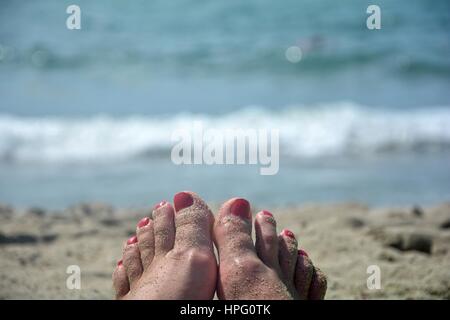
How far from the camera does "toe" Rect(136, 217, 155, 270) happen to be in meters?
1.99

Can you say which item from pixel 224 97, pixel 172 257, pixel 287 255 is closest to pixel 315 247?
pixel 287 255

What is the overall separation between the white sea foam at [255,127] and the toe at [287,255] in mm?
3780

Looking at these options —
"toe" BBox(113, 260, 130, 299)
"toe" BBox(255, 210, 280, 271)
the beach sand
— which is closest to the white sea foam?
the beach sand

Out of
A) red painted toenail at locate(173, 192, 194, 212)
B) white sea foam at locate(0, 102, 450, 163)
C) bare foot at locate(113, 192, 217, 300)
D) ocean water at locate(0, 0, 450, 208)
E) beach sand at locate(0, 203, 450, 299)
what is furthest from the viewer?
white sea foam at locate(0, 102, 450, 163)

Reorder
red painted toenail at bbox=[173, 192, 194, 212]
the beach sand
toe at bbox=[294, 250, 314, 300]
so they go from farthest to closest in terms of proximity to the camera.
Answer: the beach sand < red painted toenail at bbox=[173, 192, 194, 212] < toe at bbox=[294, 250, 314, 300]

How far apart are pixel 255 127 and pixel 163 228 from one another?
15.5ft

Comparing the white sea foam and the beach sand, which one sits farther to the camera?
the white sea foam

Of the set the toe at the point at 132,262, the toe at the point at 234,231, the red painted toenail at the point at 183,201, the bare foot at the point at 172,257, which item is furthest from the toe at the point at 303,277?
the toe at the point at 132,262

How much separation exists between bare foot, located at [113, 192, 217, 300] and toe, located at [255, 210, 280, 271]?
0.55 feet

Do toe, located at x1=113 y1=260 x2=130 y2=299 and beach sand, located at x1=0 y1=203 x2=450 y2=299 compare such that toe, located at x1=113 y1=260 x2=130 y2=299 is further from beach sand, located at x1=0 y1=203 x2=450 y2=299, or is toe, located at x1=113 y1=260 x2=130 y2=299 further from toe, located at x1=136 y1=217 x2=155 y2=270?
beach sand, located at x1=0 y1=203 x2=450 y2=299

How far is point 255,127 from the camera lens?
6.63m

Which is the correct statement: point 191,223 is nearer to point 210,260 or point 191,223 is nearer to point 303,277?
point 210,260

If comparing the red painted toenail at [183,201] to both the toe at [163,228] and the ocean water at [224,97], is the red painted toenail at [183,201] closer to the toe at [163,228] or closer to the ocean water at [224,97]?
the toe at [163,228]

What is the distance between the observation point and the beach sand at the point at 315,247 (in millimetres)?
2242
